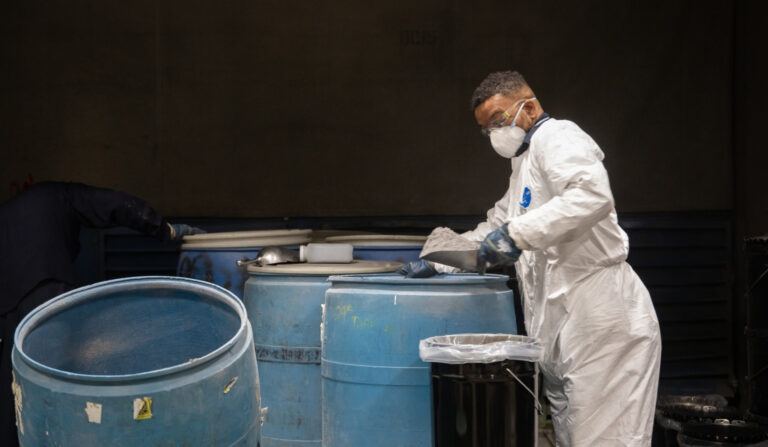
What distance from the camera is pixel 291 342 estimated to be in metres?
3.46

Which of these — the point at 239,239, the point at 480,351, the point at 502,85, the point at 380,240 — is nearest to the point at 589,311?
the point at 480,351

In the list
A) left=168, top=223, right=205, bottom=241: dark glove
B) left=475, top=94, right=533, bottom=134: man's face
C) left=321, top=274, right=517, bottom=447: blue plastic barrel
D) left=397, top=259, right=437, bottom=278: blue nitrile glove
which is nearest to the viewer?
left=321, top=274, right=517, bottom=447: blue plastic barrel

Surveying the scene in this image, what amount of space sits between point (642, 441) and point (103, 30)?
3960 mm

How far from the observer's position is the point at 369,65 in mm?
5438

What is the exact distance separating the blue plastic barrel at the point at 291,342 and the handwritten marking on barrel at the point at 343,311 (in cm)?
41

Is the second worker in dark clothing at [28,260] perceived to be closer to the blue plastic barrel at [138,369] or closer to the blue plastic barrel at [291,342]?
the blue plastic barrel at [291,342]

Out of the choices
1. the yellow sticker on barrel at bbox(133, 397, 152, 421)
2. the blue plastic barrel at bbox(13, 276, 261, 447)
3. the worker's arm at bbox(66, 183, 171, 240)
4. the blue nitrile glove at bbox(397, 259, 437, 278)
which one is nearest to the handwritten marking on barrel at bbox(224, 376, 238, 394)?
the blue plastic barrel at bbox(13, 276, 261, 447)

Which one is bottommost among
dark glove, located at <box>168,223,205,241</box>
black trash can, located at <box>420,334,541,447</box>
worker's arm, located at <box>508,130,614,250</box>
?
black trash can, located at <box>420,334,541,447</box>

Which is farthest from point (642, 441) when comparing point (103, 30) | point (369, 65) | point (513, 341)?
point (103, 30)

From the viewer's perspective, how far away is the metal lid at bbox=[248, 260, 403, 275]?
11.3 feet

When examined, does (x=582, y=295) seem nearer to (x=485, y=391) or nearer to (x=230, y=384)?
(x=485, y=391)

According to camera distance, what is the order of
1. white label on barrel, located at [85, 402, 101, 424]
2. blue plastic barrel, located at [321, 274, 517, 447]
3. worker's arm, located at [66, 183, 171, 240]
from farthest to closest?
1. worker's arm, located at [66, 183, 171, 240]
2. blue plastic barrel, located at [321, 274, 517, 447]
3. white label on barrel, located at [85, 402, 101, 424]

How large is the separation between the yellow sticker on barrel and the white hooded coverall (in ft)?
4.05

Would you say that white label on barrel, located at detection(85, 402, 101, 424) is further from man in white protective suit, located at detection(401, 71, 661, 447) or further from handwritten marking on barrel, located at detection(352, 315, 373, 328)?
man in white protective suit, located at detection(401, 71, 661, 447)
